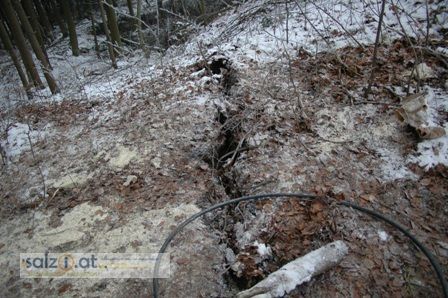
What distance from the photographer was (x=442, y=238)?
7.11ft

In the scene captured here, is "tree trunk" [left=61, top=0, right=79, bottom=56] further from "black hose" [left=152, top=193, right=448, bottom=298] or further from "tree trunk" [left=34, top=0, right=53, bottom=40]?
"black hose" [left=152, top=193, right=448, bottom=298]

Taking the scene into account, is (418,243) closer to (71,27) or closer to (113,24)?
(113,24)

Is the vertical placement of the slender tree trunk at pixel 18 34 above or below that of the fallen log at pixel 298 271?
above

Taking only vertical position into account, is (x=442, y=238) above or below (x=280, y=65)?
below

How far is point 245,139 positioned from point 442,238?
77.7 inches

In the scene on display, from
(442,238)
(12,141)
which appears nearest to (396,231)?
(442,238)

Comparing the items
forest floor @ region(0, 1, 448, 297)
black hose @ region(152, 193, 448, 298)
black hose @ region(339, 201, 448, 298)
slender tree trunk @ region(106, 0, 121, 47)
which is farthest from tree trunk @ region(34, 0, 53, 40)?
black hose @ region(339, 201, 448, 298)

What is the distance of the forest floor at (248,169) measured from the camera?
2244 millimetres

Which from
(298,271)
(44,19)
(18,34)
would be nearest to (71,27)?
(44,19)

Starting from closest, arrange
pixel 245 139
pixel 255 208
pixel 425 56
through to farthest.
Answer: pixel 255 208, pixel 245 139, pixel 425 56

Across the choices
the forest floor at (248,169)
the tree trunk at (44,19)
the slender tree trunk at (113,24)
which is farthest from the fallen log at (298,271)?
the tree trunk at (44,19)

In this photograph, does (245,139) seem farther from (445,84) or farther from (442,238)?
(445,84)

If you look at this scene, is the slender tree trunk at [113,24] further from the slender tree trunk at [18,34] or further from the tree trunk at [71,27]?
the tree trunk at [71,27]

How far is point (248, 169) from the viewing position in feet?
9.82
